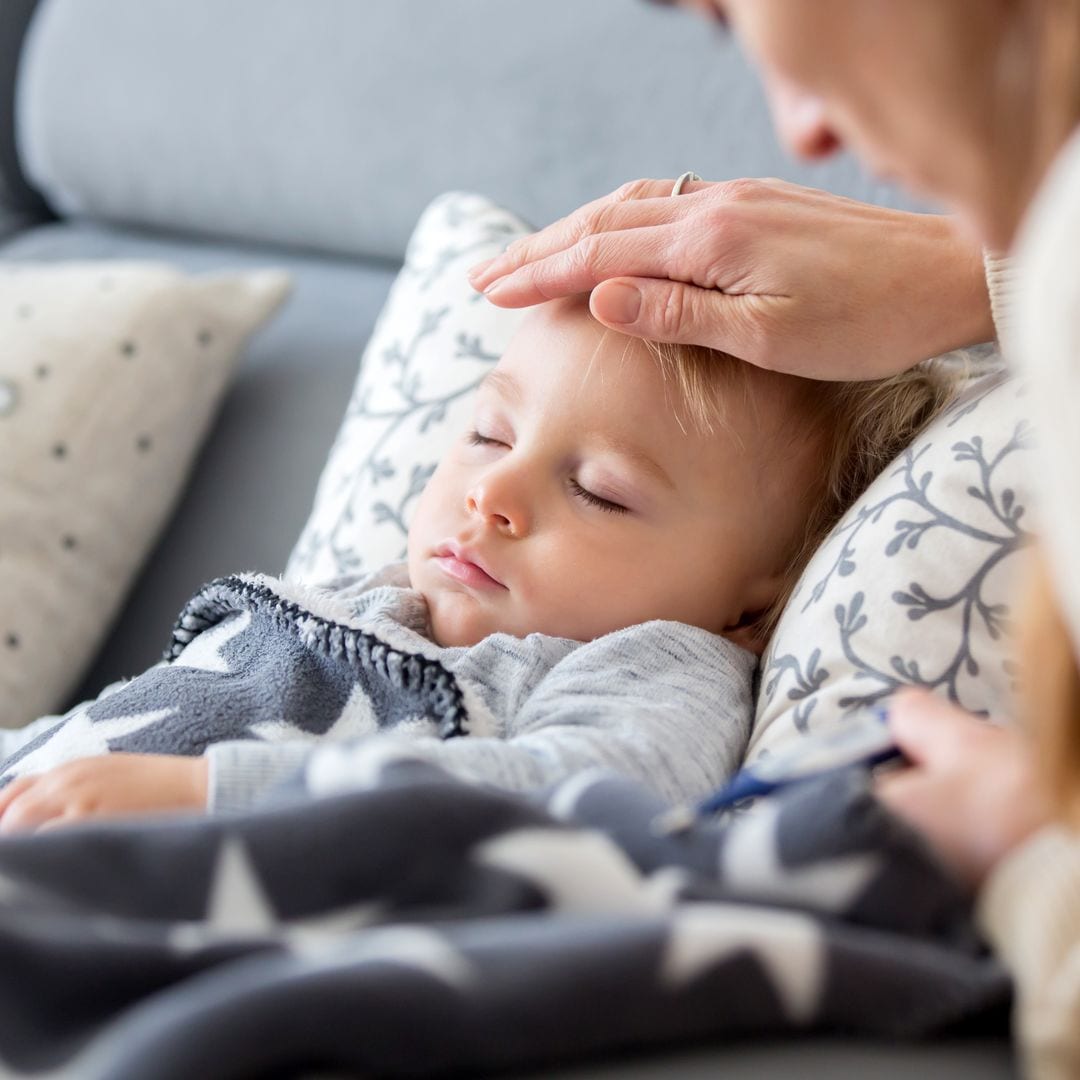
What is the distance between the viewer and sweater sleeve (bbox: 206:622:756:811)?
732 mm

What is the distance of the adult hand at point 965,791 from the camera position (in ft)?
2.05

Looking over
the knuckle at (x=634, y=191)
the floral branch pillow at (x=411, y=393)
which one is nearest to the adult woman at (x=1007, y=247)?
the knuckle at (x=634, y=191)

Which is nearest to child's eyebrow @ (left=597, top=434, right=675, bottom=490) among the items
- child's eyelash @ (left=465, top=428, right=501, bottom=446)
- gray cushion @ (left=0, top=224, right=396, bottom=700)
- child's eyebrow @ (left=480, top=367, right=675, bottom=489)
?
child's eyebrow @ (left=480, top=367, right=675, bottom=489)

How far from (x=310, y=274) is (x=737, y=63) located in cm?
67

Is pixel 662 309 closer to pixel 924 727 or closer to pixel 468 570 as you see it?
pixel 468 570

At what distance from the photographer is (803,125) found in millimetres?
633

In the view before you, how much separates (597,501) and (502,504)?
0.07 meters

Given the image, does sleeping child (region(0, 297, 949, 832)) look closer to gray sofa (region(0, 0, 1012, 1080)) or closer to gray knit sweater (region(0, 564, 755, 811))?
gray knit sweater (region(0, 564, 755, 811))

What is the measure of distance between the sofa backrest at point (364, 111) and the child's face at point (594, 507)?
0.45 m

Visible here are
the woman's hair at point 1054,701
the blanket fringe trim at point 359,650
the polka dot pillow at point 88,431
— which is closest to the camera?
the woman's hair at point 1054,701

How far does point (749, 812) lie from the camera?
0.76 m

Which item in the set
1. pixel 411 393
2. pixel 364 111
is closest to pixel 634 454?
pixel 411 393

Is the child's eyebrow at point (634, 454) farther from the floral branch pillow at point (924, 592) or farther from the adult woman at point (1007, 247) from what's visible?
the adult woman at point (1007, 247)

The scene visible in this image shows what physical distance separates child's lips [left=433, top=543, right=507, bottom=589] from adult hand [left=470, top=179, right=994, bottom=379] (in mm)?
192
